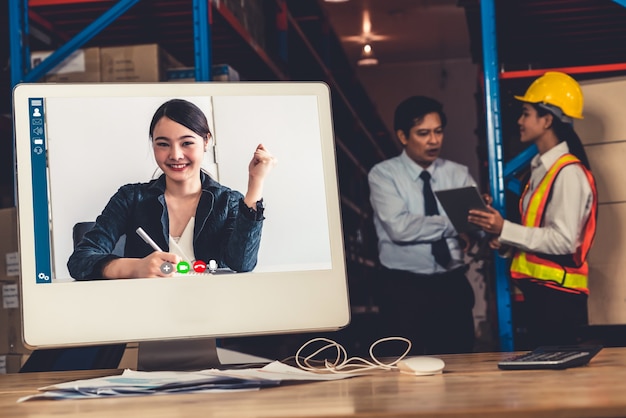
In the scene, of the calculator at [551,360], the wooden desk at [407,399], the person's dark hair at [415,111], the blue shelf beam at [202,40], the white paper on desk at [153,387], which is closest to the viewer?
the wooden desk at [407,399]

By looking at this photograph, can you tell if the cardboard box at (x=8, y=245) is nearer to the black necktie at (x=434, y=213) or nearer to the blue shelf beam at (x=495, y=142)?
the black necktie at (x=434, y=213)

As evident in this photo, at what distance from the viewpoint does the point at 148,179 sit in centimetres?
159

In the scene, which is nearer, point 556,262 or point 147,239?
point 147,239

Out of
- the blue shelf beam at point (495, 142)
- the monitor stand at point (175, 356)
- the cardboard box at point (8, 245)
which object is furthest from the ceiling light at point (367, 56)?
the monitor stand at point (175, 356)

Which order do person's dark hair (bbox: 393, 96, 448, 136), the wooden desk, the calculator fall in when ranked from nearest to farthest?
the wooden desk < the calculator < person's dark hair (bbox: 393, 96, 448, 136)

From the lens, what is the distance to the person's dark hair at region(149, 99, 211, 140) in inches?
63.6

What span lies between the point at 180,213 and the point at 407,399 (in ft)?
2.12

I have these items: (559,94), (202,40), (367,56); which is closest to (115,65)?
(202,40)

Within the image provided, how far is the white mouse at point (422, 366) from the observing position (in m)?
1.45

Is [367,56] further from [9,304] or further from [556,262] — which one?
[9,304]

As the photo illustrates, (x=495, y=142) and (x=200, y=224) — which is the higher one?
(x=495, y=142)

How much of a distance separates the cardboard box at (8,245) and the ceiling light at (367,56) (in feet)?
24.2

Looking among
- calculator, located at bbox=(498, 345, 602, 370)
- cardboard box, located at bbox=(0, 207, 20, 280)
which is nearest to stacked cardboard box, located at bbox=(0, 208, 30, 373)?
cardboard box, located at bbox=(0, 207, 20, 280)

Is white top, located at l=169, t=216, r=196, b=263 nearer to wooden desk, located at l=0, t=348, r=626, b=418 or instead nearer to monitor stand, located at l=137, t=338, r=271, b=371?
monitor stand, located at l=137, t=338, r=271, b=371
